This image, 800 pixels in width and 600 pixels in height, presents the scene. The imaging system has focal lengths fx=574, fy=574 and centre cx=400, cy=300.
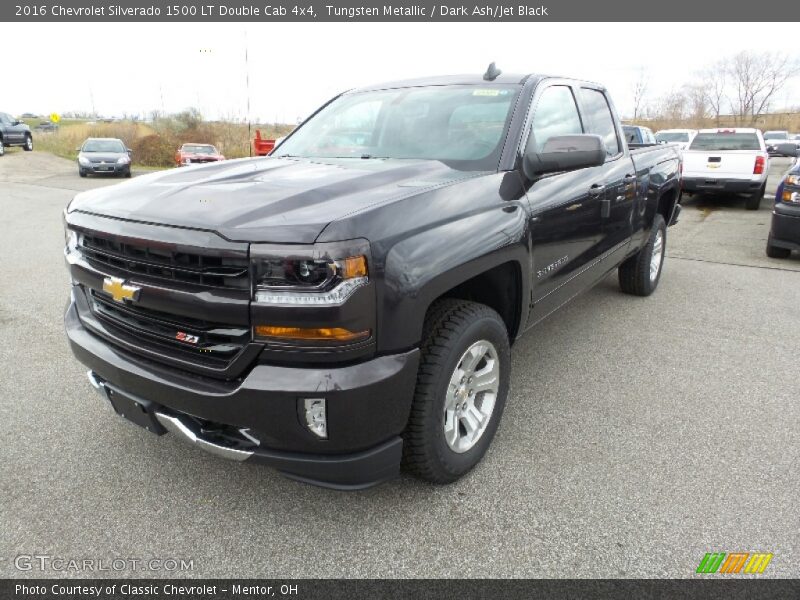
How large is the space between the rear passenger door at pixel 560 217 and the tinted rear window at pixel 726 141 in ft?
34.8

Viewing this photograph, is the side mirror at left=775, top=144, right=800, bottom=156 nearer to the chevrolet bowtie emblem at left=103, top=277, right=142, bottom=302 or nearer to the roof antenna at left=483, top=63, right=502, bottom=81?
the roof antenna at left=483, top=63, right=502, bottom=81

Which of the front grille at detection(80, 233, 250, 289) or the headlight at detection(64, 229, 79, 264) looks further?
the headlight at detection(64, 229, 79, 264)

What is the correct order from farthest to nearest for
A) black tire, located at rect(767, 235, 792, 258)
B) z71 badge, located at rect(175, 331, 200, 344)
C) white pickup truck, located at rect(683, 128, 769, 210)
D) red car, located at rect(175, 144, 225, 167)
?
red car, located at rect(175, 144, 225, 167)
white pickup truck, located at rect(683, 128, 769, 210)
black tire, located at rect(767, 235, 792, 258)
z71 badge, located at rect(175, 331, 200, 344)

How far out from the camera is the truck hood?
201 centimetres

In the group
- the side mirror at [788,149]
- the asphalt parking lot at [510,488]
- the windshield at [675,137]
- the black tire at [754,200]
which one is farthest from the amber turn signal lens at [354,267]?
the windshield at [675,137]

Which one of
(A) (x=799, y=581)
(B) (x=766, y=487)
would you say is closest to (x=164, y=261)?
(A) (x=799, y=581)

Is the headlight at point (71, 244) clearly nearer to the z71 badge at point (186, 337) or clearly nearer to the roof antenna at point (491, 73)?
the z71 badge at point (186, 337)

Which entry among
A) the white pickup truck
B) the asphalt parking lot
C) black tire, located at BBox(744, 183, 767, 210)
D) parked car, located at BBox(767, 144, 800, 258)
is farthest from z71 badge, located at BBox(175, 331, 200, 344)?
black tire, located at BBox(744, 183, 767, 210)

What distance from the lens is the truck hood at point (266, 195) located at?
79.1 inches

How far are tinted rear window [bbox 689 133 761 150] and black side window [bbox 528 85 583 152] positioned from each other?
10.6m

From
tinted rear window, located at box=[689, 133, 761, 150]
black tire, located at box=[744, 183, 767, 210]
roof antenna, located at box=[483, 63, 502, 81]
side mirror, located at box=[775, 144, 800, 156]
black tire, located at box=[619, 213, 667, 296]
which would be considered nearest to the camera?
roof antenna, located at box=[483, 63, 502, 81]

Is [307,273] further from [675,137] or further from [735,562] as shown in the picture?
[675,137]

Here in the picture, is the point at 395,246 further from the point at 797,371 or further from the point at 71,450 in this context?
the point at 797,371

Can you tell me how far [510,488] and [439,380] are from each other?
2.40ft
